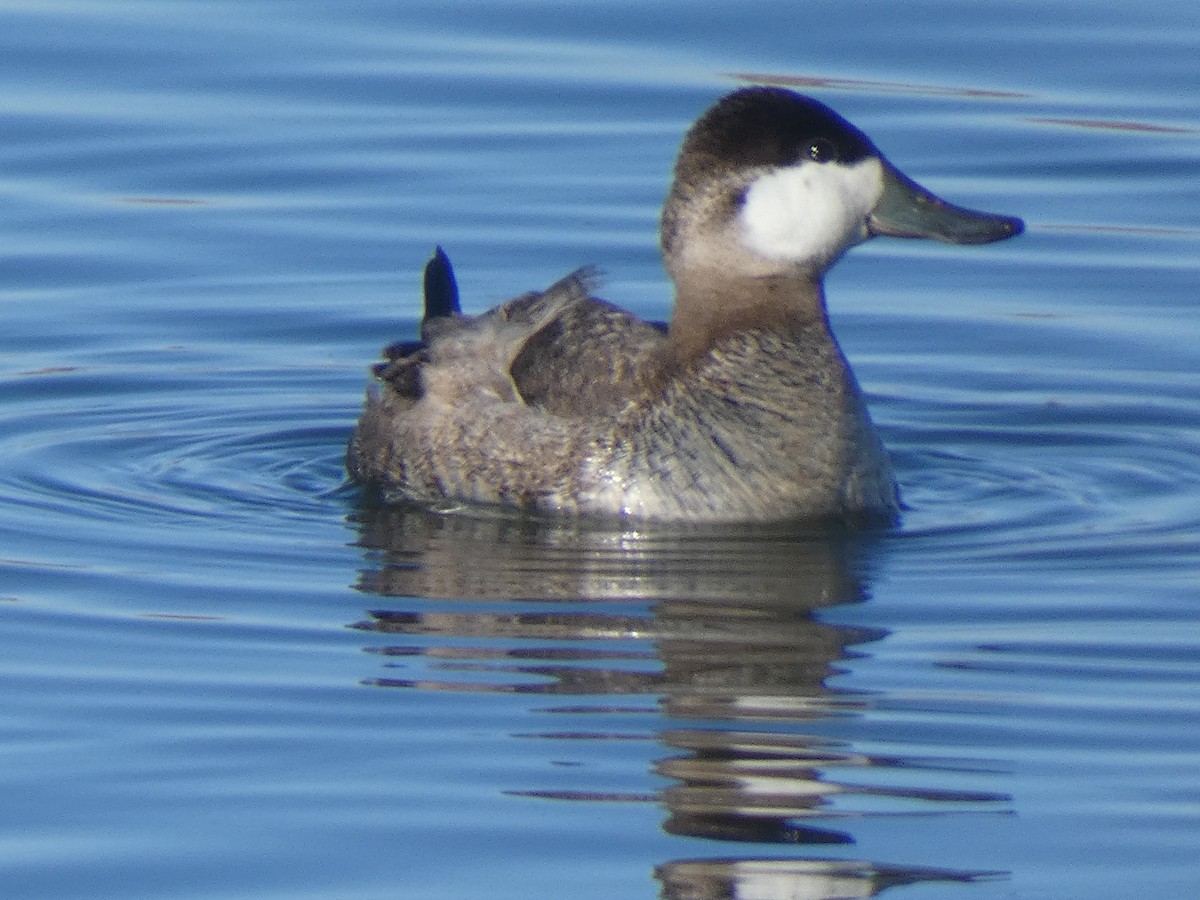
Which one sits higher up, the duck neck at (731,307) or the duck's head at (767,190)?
the duck's head at (767,190)

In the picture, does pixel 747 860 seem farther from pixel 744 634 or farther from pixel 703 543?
pixel 703 543

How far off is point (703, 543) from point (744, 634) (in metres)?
0.81

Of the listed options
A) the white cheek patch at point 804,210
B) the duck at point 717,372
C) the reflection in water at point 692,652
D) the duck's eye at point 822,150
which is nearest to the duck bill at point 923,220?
the duck at point 717,372

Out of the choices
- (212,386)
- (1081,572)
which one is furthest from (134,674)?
(212,386)

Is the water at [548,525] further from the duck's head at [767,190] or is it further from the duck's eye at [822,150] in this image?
the duck's eye at [822,150]

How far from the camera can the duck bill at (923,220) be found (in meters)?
7.75

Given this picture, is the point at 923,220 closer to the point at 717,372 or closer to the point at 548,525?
the point at 717,372

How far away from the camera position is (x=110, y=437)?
8523 mm

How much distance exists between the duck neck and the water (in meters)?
0.61

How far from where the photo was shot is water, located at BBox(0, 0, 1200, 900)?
5109mm

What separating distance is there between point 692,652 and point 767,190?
1.71 metres

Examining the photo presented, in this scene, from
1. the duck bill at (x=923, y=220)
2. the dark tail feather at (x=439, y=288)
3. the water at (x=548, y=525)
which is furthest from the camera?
the dark tail feather at (x=439, y=288)

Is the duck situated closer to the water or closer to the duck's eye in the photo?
the duck's eye

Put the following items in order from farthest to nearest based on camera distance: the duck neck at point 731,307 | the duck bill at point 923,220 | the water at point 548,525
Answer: the duck bill at point 923,220, the duck neck at point 731,307, the water at point 548,525
